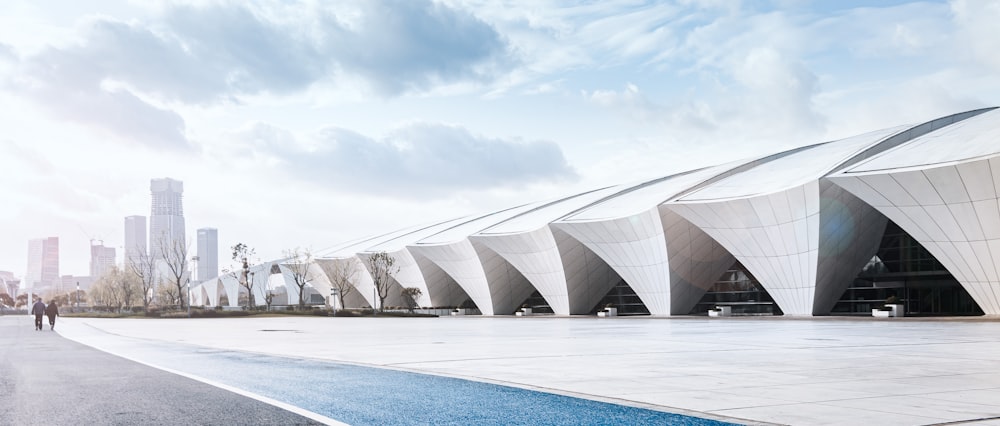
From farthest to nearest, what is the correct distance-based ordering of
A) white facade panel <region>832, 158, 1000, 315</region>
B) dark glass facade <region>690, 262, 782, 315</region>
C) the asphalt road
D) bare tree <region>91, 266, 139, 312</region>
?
bare tree <region>91, 266, 139, 312</region>, dark glass facade <region>690, 262, 782, 315</region>, white facade panel <region>832, 158, 1000, 315</region>, the asphalt road

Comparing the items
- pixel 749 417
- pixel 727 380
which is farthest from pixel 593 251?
pixel 749 417

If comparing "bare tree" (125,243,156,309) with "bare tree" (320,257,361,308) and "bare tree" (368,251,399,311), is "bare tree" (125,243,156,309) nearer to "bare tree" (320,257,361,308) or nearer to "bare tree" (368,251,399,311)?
"bare tree" (320,257,361,308)

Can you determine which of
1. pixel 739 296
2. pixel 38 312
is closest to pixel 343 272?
pixel 739 296

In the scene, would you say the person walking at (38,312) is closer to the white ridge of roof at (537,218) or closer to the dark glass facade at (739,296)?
the white ridge of roof at (537,218)

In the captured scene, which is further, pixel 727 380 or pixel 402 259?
pixel 402 259

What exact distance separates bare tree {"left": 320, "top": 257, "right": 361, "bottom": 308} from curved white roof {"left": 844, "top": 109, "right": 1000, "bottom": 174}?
5704cm

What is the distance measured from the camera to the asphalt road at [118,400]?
8.52 metres

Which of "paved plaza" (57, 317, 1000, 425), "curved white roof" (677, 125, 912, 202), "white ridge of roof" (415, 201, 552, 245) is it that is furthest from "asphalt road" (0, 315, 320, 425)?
"white ridge of roof" (415, 201, 552, 245)

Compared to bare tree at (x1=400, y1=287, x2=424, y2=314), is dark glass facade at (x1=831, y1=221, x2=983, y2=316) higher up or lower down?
higher up

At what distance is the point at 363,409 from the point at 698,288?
4563cm

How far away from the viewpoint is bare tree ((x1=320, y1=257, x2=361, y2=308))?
85.2m

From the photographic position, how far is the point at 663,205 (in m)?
45.5

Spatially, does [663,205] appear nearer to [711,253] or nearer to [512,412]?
[711,253]

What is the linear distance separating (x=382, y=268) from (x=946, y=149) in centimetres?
5366
